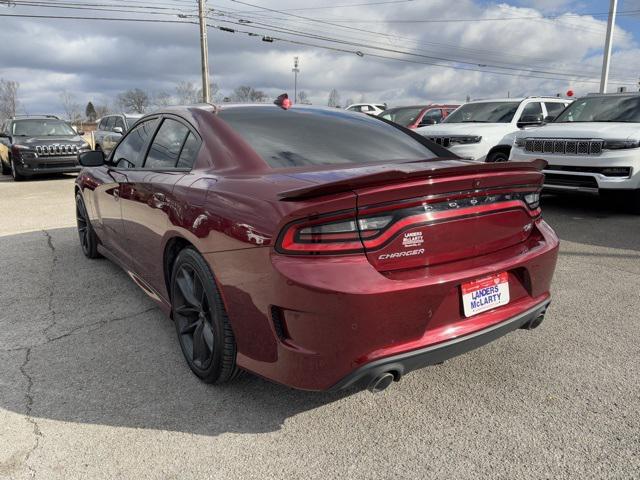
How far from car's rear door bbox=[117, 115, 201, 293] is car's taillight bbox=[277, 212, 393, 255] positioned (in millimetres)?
1118

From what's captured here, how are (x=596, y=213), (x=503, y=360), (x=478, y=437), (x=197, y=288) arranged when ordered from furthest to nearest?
1. (x=596, y=213)
2. (x=503, y=360)
3. (x=197, y=288)
4. (x=478, y=437)

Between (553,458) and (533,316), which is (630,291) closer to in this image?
(533,316)

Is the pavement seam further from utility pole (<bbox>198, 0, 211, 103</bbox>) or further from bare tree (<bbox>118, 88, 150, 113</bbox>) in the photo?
bare tree (<bbox>118, 88, 150, 113</bbox>)

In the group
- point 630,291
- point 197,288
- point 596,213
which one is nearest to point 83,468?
point 197,288

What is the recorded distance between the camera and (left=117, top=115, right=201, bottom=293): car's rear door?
303 centimetres

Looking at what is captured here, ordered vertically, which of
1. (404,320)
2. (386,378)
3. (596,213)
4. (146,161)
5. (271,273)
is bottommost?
(596,213)

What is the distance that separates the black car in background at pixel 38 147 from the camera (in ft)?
42.3

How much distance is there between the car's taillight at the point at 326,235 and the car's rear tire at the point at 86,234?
3674 millimetres

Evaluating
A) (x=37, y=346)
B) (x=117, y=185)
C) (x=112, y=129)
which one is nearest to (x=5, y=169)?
(x=112, y=129)

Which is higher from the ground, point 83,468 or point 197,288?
point 197,288

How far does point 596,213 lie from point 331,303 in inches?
281

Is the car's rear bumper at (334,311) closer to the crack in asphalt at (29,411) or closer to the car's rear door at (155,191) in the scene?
the car's rear door at (155,191)

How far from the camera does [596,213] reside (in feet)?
25.4

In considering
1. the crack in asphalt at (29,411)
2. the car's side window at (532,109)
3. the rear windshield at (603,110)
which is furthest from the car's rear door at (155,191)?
the car's side window at (532,109)
